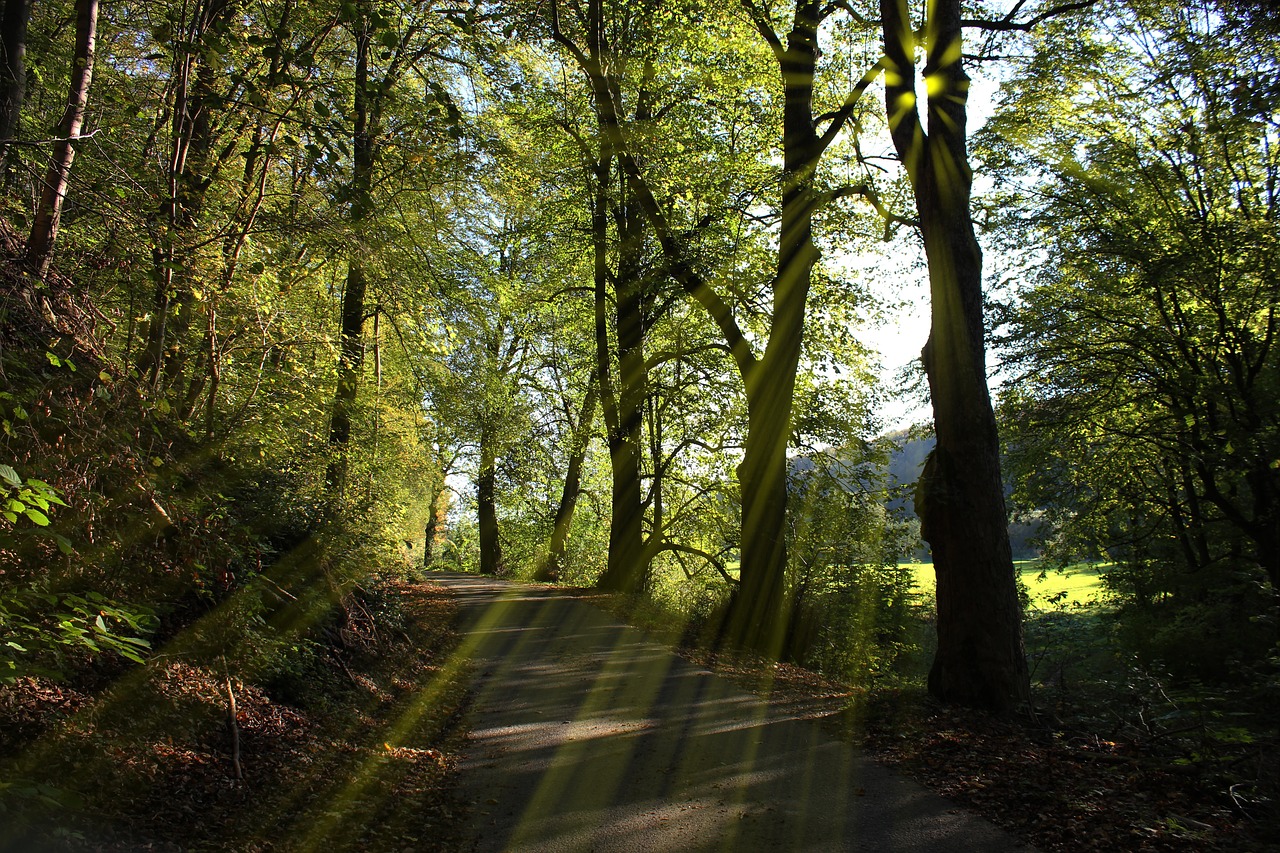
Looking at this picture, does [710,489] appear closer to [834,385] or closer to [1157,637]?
[834,385]

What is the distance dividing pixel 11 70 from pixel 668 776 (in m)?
6.63

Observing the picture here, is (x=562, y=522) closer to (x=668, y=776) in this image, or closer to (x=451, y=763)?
(x=451, y=763)

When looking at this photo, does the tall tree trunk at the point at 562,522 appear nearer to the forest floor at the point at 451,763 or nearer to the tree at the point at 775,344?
the tree at the point at 775,344

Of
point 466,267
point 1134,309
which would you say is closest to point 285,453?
point 466,267

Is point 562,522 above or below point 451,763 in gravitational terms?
above

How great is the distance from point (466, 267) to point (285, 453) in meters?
6.46

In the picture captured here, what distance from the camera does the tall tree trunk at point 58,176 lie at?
15.7 feet

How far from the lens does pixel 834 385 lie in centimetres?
1638

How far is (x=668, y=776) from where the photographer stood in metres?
5.65

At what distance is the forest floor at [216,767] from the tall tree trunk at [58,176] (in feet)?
8.97

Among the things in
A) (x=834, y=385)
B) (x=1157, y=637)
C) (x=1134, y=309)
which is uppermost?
(x=1134, y=309)

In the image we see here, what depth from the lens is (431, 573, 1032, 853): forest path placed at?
15.1ft

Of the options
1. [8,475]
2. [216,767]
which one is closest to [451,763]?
[216,767]

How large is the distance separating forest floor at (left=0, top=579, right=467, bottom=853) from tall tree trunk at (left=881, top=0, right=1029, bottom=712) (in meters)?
5.18
